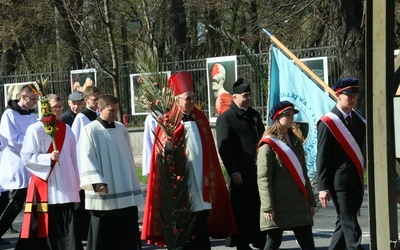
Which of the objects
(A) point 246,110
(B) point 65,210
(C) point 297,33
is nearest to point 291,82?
(A) point 246,110

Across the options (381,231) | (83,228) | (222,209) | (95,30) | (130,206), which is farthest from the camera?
(95,30)

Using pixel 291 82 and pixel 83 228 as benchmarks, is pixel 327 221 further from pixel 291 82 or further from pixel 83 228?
pixel 83 228

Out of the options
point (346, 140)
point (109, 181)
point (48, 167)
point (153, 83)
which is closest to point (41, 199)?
point (48, 167)

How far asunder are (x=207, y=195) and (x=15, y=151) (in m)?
3.77

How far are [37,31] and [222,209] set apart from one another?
21.0 metres

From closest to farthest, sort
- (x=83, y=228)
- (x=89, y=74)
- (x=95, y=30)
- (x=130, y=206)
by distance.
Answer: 1. (x=130, y=206)
2. (x=83, y=228)
3. (x=89, y=74)
4. (x=95, y=30)

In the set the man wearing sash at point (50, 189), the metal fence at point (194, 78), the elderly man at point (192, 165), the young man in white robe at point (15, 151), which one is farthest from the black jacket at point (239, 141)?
the metal fence at point (194, 78)

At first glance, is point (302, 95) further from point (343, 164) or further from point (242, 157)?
point (343, 164)

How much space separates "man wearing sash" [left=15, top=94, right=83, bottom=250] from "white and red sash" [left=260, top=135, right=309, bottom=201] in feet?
7.16

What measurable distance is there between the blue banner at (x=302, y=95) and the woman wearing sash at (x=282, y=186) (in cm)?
287

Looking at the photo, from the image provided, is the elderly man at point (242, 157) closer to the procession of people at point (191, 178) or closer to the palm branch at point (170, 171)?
the procession of people at point (191, 178)

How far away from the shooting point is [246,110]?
912 cm

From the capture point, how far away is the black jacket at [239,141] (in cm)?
896

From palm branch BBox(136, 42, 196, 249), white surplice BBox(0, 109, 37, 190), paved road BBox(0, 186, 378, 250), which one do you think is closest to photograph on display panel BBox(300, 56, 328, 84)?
paved road BBox(0, 186, 378, 250)
